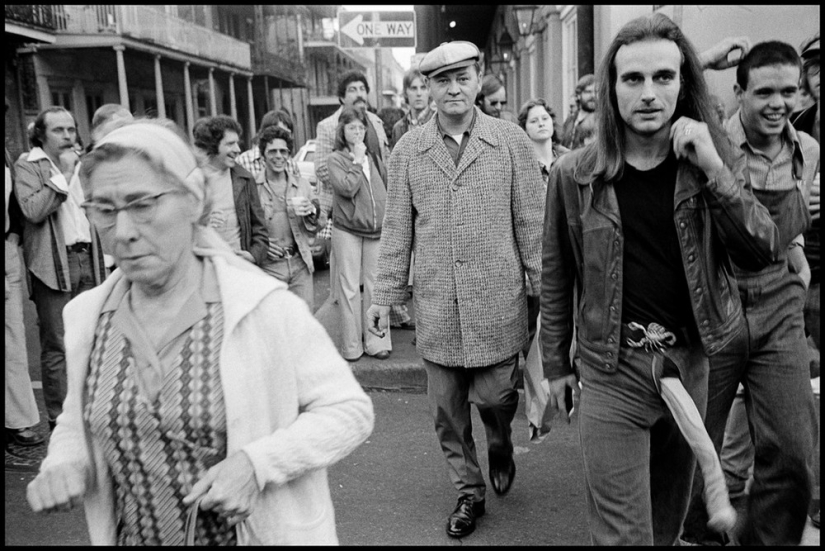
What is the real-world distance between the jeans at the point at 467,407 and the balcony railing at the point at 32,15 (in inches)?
949

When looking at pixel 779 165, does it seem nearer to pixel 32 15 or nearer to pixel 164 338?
pixel 164 338

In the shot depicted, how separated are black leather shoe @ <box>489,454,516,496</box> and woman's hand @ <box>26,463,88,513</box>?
2612mm

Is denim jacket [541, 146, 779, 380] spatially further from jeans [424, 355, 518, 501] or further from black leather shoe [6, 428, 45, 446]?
black leather shoe [6, 428, 45, 446]

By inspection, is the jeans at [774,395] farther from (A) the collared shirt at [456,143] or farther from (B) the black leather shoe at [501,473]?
(A) the collared shirt at [456,143]

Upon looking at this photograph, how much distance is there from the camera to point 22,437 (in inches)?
203

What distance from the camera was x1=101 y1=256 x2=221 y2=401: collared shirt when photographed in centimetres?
188

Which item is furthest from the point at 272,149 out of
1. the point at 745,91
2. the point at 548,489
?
the point at 745,91

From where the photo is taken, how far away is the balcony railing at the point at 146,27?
2752 cm

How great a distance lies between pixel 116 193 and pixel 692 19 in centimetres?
738

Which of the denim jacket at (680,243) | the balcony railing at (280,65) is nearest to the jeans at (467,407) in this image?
the denim jacket at (680,243)

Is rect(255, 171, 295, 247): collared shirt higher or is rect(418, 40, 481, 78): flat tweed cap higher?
rect(418, 40, 481, 78): flat tweed cap

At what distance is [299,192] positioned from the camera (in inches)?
245

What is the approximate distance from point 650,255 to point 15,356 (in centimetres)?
408

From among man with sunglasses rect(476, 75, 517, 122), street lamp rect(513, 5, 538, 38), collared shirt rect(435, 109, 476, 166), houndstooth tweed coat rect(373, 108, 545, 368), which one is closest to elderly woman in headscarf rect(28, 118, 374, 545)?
houndstooth tweed coat rect(373, 108, 545, 368)
